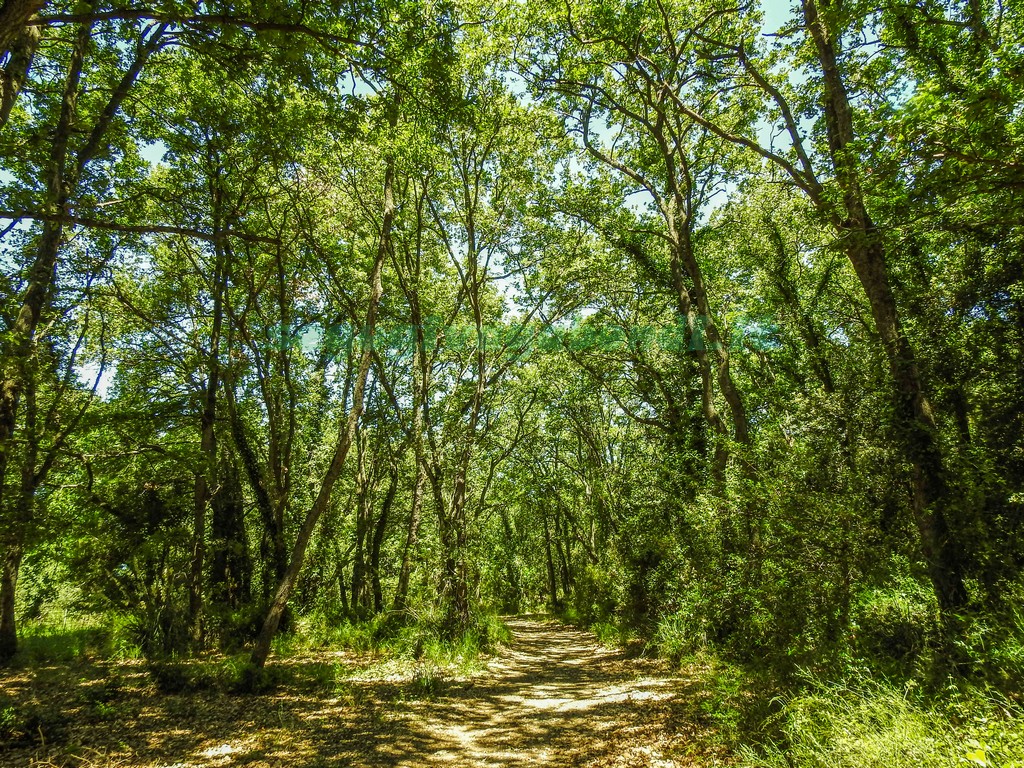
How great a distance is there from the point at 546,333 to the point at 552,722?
11027 millimetres

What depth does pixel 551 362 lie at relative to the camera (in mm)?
18203

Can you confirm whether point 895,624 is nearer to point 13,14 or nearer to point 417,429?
point 13,14

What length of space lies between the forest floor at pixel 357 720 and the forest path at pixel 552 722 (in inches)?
1.0

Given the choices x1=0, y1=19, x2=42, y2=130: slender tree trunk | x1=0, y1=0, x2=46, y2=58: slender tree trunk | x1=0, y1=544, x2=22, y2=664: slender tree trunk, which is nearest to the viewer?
x1=0, y1=0, x2=46, y2=58: slender tree trunk

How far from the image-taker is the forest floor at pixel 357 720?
16.9 ft

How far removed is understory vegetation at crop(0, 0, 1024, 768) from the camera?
15.3 feet

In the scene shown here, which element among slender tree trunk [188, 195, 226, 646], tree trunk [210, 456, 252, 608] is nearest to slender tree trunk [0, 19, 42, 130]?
slender tree trunk [188, 195, 226, 646]

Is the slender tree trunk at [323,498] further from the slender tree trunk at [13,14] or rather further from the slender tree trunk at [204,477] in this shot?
the slender tree trunk at [13,14]

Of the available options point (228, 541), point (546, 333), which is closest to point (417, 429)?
point (228, 541)

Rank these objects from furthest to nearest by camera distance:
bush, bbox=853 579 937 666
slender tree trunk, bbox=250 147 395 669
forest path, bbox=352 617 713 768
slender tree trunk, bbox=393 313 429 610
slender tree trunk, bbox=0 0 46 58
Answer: slender tree trunk, bbox=393 313 429 610 < slender tree trunk, bbox=250 147 395 669 < forest path, bbox=352 617 713 768 < bush, bbox=853 579 937 666 < slender tree trunk, bbox=0 0 46 58

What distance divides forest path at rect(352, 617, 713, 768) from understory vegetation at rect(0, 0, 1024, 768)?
0.72 m

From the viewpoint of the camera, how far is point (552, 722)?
677 centimetres

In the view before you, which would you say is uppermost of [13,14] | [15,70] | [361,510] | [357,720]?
[15,70]

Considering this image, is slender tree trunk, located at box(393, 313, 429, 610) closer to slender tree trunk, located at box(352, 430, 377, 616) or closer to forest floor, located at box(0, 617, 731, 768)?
slender tree trunk, located at box(352, 430, 377, 616)
